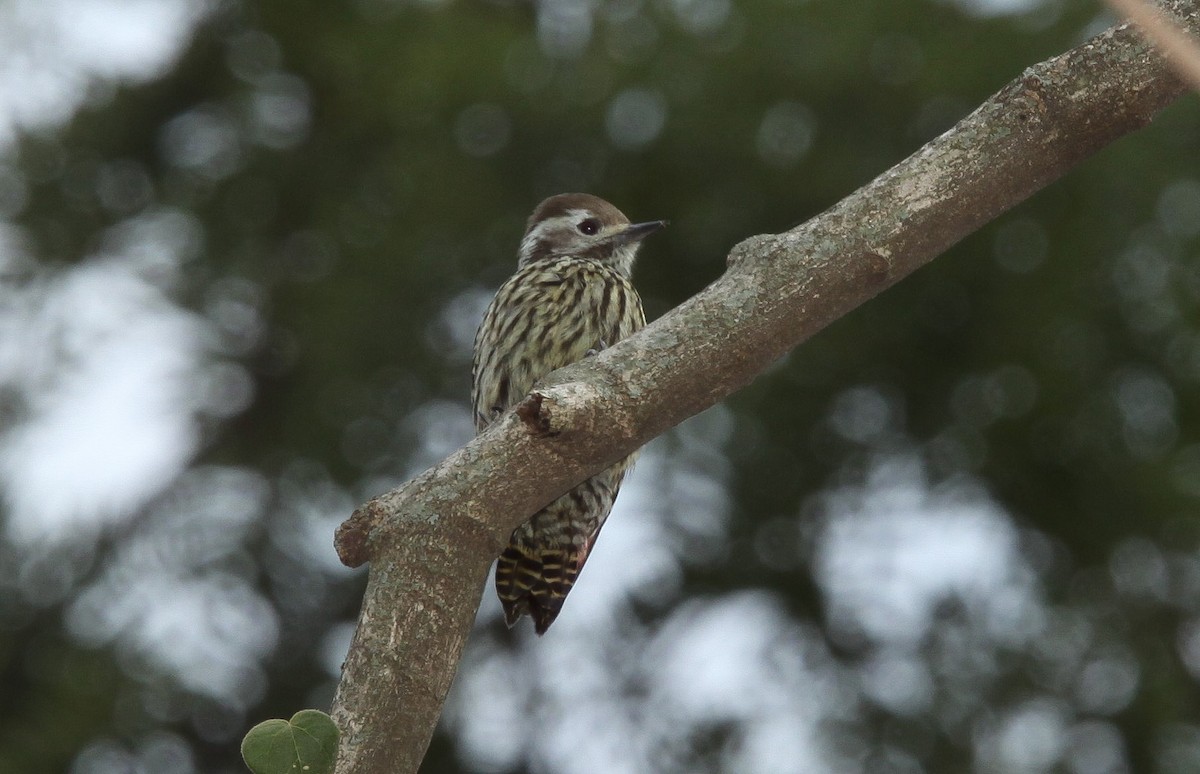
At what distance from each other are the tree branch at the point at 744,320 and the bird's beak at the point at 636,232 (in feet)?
7.92

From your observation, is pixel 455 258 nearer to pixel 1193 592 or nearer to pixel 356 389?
pixel 356 389

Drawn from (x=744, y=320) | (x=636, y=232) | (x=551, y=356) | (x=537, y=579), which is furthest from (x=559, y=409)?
(x=636, y=232)

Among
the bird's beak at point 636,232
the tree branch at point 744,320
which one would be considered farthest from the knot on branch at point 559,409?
the bird's beak at point 636,232

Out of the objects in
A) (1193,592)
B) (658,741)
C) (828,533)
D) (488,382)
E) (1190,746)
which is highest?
(488,382)

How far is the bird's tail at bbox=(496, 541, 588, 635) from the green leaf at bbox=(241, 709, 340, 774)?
2.32m

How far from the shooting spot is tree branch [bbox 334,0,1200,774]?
84.0 inches

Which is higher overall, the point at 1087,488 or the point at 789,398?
the point at 789,398

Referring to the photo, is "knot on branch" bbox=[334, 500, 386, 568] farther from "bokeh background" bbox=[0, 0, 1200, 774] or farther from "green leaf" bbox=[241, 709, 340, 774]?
"bokeh background" bbox=[0, 0, 1200, 774]

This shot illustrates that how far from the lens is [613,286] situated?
14.8 ft

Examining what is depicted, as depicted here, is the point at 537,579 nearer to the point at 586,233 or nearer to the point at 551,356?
the point at 551,356

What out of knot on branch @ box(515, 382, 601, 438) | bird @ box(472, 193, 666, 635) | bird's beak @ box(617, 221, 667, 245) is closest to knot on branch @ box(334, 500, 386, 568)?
knot on branch @ box(515, 382, 601, 438)

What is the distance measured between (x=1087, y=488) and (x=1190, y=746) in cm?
101

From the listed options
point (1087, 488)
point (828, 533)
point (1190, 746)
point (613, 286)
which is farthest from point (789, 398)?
point (1190, 746)

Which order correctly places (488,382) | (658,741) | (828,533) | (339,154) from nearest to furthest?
(488,382) < (658,741) < (828,533) < (339,154)
